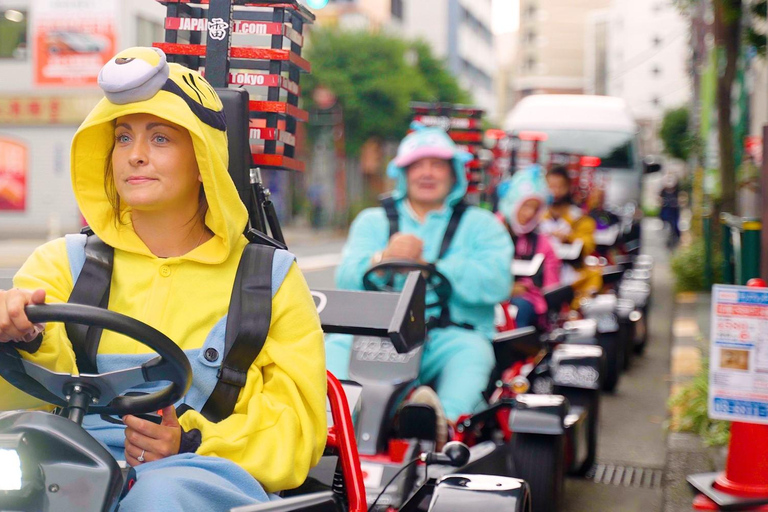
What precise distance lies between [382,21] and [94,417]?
51996mm

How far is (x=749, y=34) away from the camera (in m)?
8.62

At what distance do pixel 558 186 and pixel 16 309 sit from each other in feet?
27.7

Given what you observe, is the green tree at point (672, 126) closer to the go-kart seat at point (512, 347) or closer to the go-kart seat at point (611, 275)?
the go-kart seat at point (611, 275)

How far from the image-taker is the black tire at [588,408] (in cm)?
572

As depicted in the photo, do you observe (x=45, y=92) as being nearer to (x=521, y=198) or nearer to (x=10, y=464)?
(x=521, y=198)

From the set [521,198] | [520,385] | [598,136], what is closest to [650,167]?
[598,136]

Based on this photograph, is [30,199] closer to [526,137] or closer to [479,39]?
[526,137]

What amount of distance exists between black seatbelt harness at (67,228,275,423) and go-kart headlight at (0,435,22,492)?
68 cm

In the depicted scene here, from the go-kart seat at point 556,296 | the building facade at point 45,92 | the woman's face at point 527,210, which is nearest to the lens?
the go-kart seat at point 556,296

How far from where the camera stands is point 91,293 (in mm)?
2660

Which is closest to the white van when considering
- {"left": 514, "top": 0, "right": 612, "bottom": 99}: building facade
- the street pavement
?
the street pavement

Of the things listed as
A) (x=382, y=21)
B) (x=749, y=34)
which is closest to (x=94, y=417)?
(x=749, y=34)

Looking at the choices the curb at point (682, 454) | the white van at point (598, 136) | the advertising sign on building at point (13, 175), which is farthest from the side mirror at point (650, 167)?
the advertising sign on building at point (13, 175)

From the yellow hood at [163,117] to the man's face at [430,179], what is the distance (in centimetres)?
273
